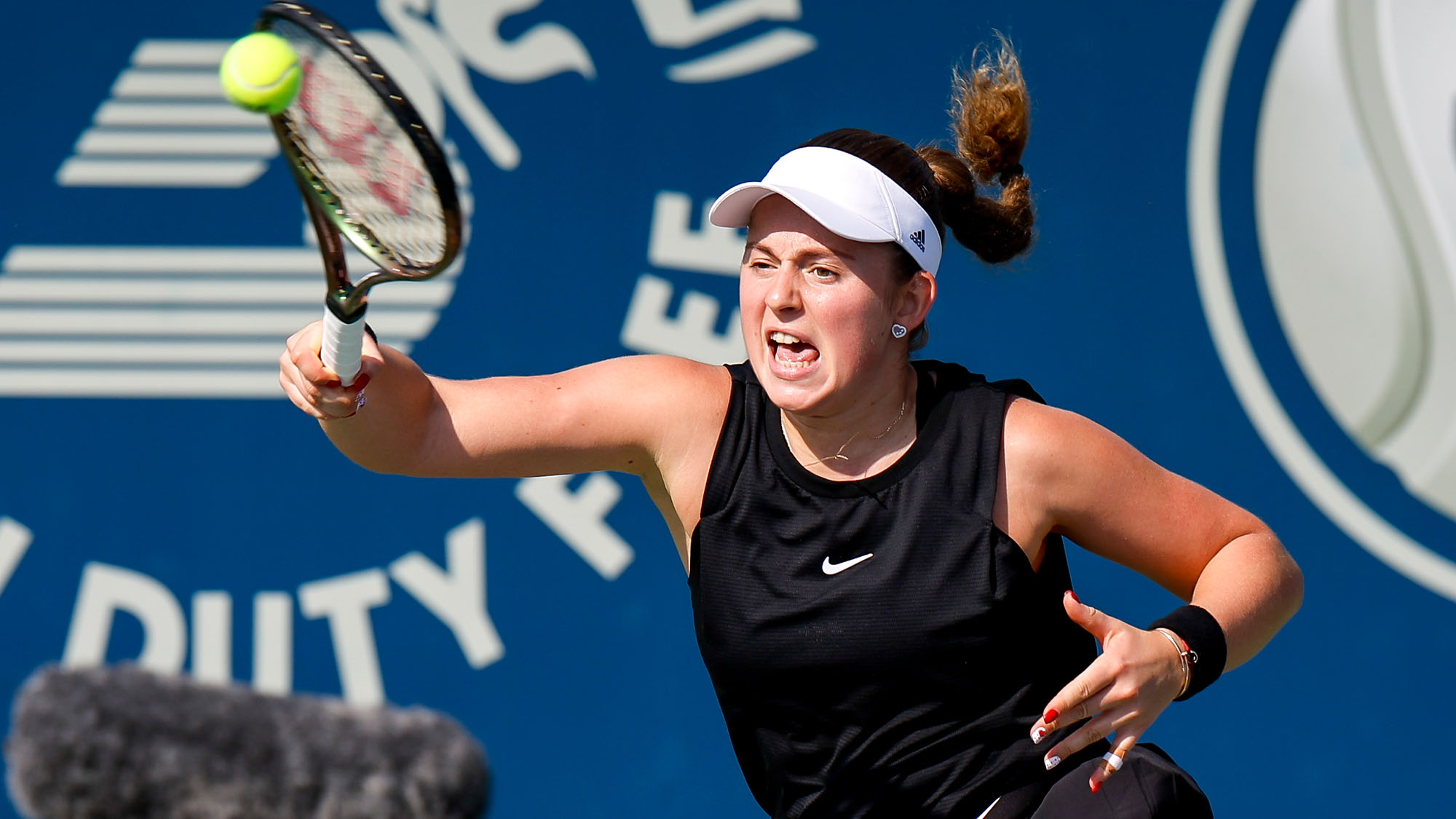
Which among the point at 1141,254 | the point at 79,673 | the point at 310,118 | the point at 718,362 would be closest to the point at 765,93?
the point at 718,362

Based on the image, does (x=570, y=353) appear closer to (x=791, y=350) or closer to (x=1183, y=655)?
(x=791, y=350)

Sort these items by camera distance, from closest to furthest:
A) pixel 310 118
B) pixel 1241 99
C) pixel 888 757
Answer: pixel 310 118
pixel 888 757
pixel 1241 99

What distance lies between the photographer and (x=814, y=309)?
2.26m

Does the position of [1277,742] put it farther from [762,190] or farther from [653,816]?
[762,190]

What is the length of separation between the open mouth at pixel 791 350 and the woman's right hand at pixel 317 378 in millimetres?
567

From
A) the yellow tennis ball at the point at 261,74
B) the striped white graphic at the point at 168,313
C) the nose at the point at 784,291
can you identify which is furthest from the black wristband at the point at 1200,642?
the striped white graphic at the point at 168,313

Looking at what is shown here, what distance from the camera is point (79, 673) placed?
851 millimetres

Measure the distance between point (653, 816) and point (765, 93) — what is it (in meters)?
1.73

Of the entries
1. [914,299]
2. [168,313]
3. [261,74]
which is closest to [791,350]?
[914,299]

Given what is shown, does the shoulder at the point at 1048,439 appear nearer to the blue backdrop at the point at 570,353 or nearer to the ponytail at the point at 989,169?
the ponytail at the point at 989,169

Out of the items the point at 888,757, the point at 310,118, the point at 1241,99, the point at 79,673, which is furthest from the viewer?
the point at 1241,99

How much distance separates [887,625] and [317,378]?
0.85 m

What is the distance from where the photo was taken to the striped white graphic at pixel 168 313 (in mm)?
3691

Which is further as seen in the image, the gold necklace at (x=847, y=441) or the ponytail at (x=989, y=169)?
the ponytail at (x=989, y=169)
